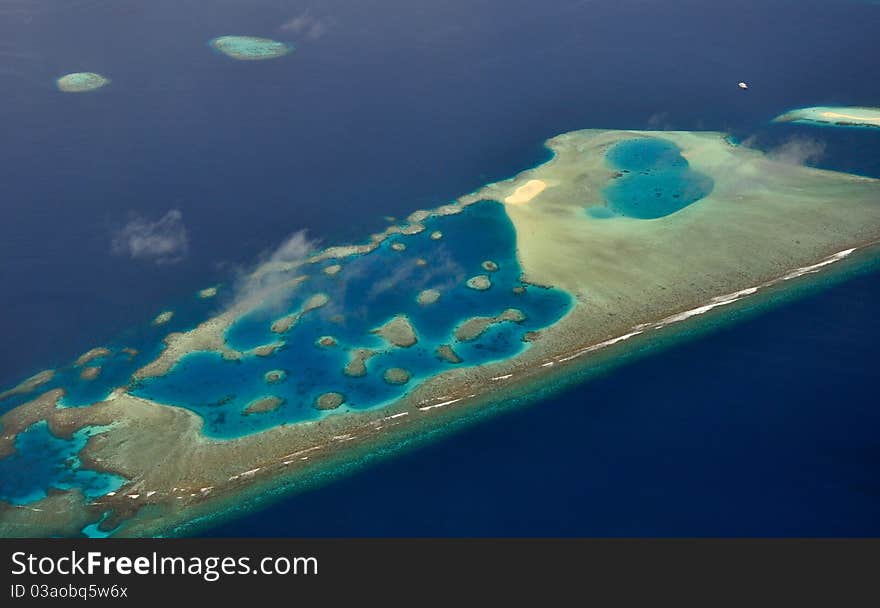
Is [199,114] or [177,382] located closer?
[177,382]

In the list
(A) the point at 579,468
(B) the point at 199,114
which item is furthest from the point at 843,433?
(B) the point at 199,114

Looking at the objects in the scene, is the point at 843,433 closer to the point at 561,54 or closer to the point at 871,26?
the point at 561,54

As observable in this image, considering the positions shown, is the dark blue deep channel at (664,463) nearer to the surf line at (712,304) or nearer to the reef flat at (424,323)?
the surf line at (712,304)

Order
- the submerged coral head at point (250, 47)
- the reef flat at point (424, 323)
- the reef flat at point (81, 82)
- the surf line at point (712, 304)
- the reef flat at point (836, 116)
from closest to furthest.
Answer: the reef flat at point (424, 323)
the surf line at point (712, 304)
the reef flat at point (836, 116)
the reef flat at point (81, 82)
the submerged coral head at point (250, 47)

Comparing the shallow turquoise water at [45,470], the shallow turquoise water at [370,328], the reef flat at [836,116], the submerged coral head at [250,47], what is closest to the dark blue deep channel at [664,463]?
the shallow turquoise water at [370,328]

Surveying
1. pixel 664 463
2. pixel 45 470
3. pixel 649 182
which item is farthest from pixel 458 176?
pixel 45 470

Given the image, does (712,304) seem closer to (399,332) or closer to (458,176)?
(399,332)

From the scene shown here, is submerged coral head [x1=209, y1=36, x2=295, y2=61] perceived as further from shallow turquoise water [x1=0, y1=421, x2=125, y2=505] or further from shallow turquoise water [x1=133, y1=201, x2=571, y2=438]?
shallow turquoise water [x1=0, y1=421, x2=125, y2=505]
